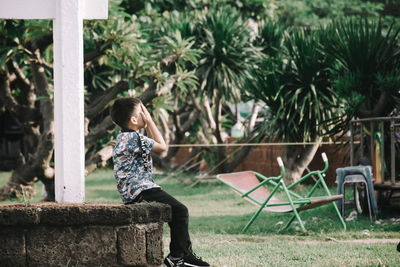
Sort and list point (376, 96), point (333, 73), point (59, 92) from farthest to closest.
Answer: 1. point (333, 73)
2. point (376, 96)
3. point (59, 92)

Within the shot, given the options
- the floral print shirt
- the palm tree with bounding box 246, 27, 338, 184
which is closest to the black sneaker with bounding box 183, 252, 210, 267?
the floral print shirt

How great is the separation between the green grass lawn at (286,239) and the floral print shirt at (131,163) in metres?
1.21

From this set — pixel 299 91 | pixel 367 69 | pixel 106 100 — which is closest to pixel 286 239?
pixel 367 69

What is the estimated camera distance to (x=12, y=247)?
4.76m

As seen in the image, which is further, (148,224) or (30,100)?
(30,100)

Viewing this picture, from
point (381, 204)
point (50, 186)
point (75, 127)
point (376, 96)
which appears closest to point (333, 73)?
A: point (376, 96)

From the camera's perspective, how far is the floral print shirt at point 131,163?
5.34m

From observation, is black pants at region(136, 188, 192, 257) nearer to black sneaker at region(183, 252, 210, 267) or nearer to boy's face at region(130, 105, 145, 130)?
black sneaker at region(183, 252, 210, 267)

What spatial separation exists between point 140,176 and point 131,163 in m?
0.11

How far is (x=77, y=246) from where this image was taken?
4.79 metres

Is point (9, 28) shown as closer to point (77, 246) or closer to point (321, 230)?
point (321, 230)

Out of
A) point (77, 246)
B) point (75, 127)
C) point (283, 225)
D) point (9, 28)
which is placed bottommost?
point (283, 225)

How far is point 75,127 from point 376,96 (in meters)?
7.28

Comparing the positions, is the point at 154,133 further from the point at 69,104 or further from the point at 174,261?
the point at 174,261
